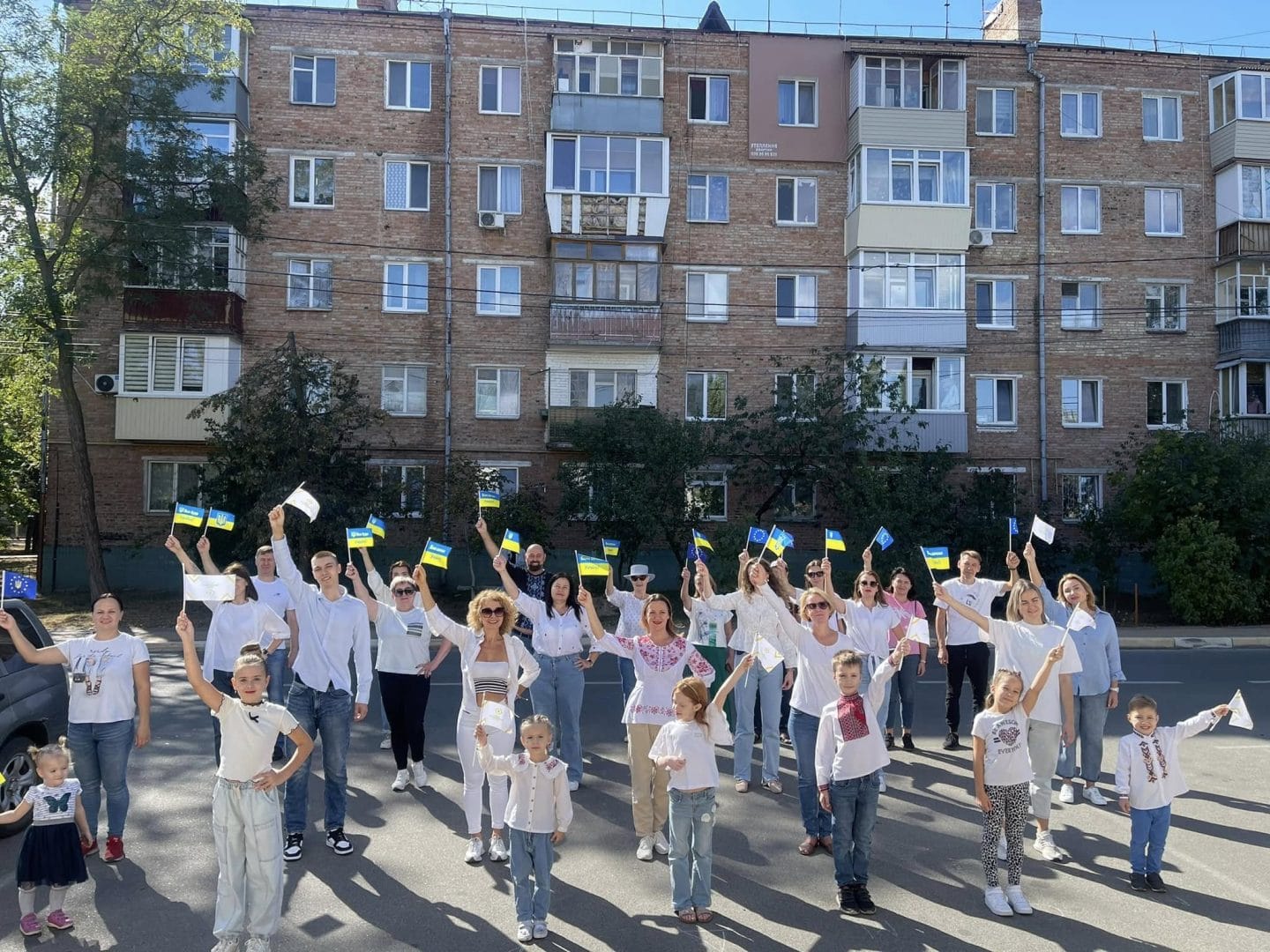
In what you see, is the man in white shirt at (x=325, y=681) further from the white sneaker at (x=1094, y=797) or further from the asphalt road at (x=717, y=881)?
the white sneaker at (x=1094, y=797)

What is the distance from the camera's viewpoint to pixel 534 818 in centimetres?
547

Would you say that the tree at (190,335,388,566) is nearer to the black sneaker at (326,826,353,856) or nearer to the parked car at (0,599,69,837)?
the parked car at (0,599,69,837)

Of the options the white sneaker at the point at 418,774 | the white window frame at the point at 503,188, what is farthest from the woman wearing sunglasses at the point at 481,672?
the white window frame at the point at 503,188

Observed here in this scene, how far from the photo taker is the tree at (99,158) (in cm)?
2230

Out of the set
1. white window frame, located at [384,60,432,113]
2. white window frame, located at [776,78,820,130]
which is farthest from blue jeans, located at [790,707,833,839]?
white window frame, located at [384,60,432,113]

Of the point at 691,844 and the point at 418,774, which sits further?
the point at 418,774

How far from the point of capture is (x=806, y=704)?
6801 millimetres

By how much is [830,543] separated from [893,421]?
686 inches

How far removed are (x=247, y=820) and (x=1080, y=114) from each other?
3228cm

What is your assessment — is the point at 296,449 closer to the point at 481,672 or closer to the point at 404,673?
the point at 404,673

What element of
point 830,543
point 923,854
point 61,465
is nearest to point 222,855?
point 923,854

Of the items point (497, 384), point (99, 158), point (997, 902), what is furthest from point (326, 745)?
point (497, 384)

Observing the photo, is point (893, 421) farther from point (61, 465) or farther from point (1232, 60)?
point (61, 465)

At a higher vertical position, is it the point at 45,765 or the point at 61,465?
the point at 61,465
